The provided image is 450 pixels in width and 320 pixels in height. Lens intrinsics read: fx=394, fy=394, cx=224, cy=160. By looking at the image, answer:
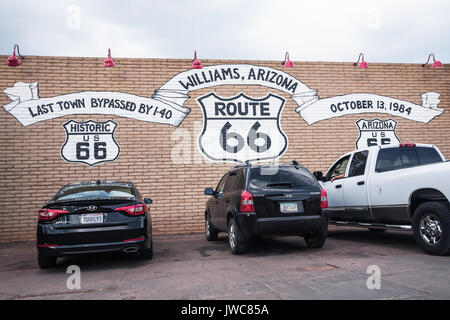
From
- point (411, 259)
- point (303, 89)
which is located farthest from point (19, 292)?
point (303, 89)

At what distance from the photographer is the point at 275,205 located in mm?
6832

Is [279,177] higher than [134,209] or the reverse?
higher

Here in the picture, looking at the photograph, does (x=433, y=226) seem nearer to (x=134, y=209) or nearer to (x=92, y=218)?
(x=134, y=209)

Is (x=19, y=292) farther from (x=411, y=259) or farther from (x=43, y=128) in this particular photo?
(x=43, y=128)

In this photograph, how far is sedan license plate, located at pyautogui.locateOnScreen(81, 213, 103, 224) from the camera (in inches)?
243

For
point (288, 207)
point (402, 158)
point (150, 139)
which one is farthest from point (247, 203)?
point (150, 139)

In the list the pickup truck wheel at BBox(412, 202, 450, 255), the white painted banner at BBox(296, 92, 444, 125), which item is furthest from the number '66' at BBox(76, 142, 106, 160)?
the pickup truck wheel at BBox(412, 202, 450, 255)

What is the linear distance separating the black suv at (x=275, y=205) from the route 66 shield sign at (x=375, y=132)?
562 cm

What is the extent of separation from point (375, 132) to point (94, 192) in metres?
8.96

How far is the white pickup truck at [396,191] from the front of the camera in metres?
6.04

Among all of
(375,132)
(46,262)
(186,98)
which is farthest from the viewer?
(375,132)

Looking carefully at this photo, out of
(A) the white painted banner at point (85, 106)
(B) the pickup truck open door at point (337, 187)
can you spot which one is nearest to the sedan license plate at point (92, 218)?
(B) the pickup truck open door at point (337, 187)

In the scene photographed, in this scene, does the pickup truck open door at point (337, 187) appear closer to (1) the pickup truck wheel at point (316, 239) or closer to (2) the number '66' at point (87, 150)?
(1) the pickup truck wheel at point (316, 239)

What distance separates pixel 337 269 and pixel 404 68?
31.0 feet
